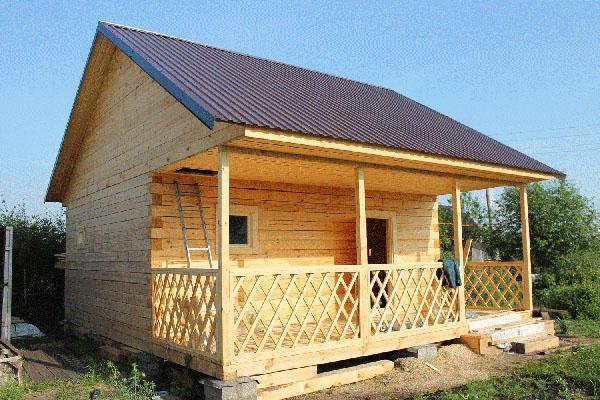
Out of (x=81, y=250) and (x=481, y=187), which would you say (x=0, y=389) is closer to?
(x=81, y=250)

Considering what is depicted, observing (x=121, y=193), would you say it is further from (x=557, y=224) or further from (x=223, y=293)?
(x=557, y=224)

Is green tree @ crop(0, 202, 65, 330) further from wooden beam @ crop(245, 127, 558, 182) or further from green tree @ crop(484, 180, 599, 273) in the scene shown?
green tree @ crop(484, 180, 599, 273)

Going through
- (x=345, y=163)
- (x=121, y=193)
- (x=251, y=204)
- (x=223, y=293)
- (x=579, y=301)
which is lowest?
(x=579, y=301)

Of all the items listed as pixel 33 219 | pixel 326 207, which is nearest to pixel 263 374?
pixel 326 207

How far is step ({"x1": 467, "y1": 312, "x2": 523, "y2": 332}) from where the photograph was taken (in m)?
9.52

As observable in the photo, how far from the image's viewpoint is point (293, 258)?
10.1 meters

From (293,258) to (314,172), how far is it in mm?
1940

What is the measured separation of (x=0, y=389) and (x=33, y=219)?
30.5 ft

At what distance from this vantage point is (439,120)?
1232 cm

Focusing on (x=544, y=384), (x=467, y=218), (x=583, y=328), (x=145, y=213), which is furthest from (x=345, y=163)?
(x=467, y=218)

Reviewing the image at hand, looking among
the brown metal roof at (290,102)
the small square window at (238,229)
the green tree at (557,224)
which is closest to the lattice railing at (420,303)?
the brown metal roof at (290,102)

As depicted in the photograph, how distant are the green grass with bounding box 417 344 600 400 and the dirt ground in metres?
0.39

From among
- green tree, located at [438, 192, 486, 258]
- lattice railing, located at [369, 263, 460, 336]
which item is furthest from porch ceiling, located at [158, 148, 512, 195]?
green tree, located at [438, 192, 486, 258]

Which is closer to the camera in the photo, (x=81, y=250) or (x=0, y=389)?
(x=0, y=389)
